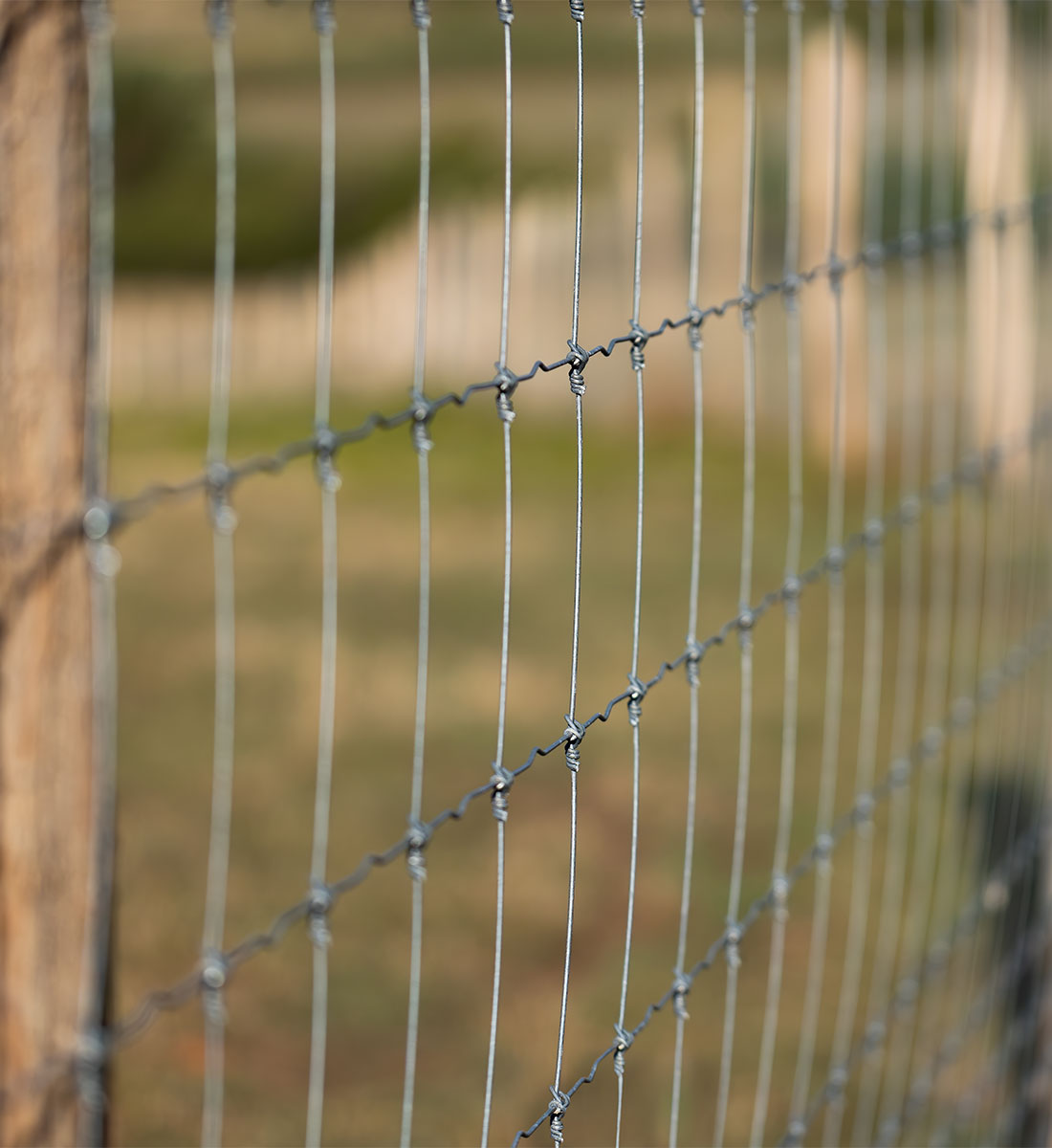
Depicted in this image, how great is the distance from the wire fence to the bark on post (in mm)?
11

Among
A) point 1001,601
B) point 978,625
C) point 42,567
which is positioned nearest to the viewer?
point 42,567

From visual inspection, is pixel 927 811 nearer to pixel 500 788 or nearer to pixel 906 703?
pixel 906 703

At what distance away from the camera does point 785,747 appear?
2188 mm

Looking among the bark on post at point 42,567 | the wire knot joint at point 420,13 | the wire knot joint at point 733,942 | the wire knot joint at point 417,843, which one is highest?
the wire knot joint at point 420,13

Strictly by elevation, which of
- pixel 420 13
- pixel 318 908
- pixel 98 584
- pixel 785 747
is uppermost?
pixel 420 13

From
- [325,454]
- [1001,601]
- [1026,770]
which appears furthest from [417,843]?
[1001,601]

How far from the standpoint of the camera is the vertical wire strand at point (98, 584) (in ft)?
2.78

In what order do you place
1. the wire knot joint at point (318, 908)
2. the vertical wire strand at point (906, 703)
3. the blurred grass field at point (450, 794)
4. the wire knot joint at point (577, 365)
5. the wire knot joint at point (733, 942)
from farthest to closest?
the blurred grass field at point (450, 794)
the vertical wire strand at point (906, 703)
the wire knot joint at point (733, 942)
the wire knot joint at point (577, 365)
the wire knot joint at point (318, 908)

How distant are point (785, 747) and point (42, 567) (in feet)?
4.83

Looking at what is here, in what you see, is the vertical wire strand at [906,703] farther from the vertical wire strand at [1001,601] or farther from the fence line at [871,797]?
the vertical wire strand at [1001,601]

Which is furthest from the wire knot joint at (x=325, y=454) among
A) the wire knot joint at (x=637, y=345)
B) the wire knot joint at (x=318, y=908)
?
the wire knot joint at (x=637, y=345)

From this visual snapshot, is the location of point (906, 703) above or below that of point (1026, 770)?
above

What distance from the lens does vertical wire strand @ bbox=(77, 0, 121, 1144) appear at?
33.3 inches

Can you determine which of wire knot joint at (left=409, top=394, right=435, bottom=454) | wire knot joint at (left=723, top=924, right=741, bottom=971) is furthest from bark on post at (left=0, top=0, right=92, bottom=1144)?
wire knot joint at (left=723, top=924, right=741, bottom=971)
